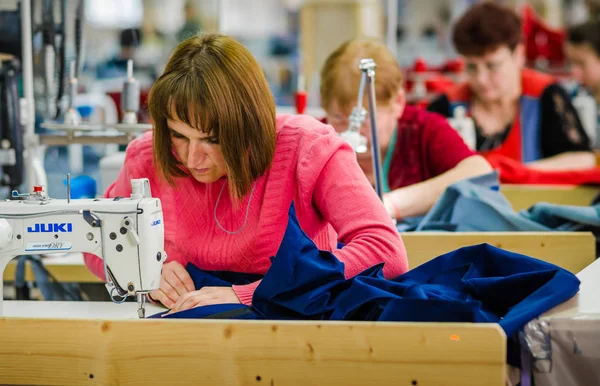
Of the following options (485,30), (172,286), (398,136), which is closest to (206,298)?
(172,286)

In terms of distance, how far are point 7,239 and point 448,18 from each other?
8.70 metres

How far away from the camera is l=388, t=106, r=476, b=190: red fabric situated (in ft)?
8.95

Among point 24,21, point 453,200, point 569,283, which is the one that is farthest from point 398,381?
point 24,21

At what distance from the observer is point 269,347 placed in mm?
1324

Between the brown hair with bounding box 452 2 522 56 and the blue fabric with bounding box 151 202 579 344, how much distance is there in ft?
6.92

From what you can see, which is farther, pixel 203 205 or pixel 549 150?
pixel 549 150

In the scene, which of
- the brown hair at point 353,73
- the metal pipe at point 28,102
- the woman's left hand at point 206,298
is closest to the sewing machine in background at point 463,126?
the brown hair at point 353,73

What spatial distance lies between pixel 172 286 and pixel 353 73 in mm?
995

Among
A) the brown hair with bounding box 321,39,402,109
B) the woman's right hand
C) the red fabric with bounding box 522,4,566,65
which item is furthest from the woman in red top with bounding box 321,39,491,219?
the red fabric with bounding box 522,4,566,65

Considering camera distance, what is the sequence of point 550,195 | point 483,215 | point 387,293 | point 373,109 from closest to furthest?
point 387,293
point 373,109
point 483,215
point 550,195

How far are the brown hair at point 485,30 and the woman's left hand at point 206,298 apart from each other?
225 cm

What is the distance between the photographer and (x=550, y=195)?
2.94m

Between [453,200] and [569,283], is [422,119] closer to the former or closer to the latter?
[453,200]

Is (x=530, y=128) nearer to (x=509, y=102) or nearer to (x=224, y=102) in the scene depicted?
(x=509, y=102)
